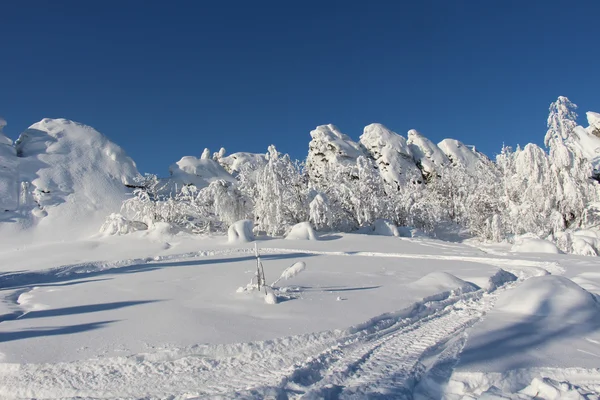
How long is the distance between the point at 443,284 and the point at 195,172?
2937 centimetres

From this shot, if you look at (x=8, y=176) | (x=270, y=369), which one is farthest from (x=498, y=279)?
(x=8, y=176)

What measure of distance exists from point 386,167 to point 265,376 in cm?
3444

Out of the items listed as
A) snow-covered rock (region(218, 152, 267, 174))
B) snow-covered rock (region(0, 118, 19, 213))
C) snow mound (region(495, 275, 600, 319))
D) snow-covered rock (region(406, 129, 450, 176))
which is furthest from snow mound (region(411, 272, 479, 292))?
snow-covered rock (region(218, 152, 267, 174))

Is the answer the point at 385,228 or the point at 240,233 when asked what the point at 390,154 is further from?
the point at 240,233

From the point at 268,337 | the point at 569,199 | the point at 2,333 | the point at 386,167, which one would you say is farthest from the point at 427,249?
the point at 386,167

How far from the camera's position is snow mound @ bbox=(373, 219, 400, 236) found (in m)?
19.6

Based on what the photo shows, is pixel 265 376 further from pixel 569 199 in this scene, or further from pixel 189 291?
pixel 569 199

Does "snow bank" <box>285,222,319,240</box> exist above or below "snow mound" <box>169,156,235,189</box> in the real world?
below

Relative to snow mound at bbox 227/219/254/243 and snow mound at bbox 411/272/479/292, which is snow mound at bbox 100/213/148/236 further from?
snow mound at bbox 411/272/479/292

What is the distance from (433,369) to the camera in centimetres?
351

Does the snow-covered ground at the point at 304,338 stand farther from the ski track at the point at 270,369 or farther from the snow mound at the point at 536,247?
the snow mound at the point at 536,247

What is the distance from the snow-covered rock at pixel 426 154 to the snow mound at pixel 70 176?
87.5 ft

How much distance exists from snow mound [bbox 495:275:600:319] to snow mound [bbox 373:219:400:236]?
13370mm

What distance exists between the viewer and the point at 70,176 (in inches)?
1001
